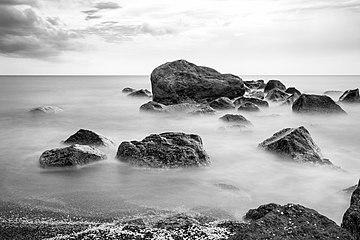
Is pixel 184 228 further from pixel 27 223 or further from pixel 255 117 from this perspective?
pixel 255 117

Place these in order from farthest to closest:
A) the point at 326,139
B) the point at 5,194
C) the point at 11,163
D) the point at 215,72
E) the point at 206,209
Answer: the point at 215,72
the point at 326,139
the point at 11,163
the point at 5,194
the point at 206,209

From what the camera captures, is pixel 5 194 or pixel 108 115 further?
pixel 108 115

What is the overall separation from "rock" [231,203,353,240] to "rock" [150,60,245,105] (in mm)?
13211

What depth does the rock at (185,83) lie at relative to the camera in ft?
51.9

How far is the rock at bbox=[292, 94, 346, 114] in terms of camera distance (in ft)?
42.5

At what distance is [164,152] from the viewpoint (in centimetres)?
611

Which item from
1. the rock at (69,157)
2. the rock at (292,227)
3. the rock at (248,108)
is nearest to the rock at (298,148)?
the rock at (69,157)

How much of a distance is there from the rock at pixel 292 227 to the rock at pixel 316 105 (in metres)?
11.2

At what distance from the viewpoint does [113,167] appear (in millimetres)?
6078

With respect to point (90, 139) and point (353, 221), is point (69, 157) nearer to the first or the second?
point (90, 139)

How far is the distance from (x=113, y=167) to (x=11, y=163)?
2181 mm

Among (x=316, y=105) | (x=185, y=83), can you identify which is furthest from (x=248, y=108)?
(x=185, y=83)

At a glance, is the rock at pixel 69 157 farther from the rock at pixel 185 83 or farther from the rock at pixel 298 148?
the rock at pixel 185 83

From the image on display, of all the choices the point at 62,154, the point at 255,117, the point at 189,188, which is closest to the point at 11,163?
the point at 62,154
